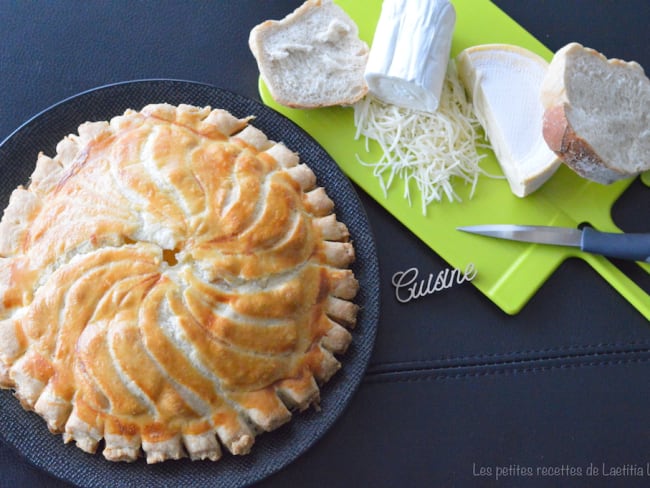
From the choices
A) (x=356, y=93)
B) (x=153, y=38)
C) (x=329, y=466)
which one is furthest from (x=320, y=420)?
(x=153, y=38)

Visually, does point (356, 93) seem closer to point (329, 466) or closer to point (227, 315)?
point (227, 315)

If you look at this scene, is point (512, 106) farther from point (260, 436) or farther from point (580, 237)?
point (260, 436)

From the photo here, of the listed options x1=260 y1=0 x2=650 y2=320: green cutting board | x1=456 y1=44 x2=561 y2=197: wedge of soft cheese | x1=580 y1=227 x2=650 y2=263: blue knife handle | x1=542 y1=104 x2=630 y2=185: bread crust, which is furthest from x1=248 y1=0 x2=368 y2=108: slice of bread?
x1=580 y1=227 x2=650 y2=263: blue knife handle

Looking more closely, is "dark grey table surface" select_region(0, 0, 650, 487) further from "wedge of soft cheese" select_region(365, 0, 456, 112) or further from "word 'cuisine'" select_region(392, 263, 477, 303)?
"wedge of soft cheese" select_region(365, 0, 456, 112)

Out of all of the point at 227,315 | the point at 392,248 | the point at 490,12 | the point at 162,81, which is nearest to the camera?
the point at 227,315

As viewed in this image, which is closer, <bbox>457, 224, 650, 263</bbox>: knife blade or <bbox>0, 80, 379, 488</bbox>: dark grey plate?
<bbox>0, 80, 379, 488</bbox>: dark grey plate

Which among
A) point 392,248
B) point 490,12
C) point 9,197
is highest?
point 490,12

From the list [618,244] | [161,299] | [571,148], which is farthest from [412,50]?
[161,299]

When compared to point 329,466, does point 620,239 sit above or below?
above
